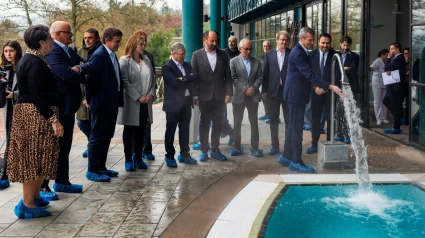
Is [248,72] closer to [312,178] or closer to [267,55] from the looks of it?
[267,55]

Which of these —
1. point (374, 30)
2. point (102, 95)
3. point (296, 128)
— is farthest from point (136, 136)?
point (374, 30)

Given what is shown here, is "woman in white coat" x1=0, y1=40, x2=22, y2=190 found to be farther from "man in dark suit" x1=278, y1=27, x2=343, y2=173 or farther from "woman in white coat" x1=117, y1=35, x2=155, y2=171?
"man in dark suit" x1=278, y1=27, x2=343, y2=173

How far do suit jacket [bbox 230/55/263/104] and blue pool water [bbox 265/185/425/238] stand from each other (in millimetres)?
2273

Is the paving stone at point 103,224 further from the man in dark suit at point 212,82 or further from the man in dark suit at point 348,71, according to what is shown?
the man in dark suit at point 348,71

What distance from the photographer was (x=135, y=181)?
6.63 meters

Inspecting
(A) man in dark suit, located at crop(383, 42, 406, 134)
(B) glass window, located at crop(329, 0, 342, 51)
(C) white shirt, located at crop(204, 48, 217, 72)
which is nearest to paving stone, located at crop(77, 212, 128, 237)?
(C) white shirt, located at crop(204, 48, 217, 72)

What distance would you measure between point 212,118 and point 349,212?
10.2 feet

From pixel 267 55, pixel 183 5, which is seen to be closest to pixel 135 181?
pixel 267 55

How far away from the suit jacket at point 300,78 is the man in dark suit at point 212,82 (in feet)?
3.37

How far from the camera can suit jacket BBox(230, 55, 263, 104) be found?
828cm

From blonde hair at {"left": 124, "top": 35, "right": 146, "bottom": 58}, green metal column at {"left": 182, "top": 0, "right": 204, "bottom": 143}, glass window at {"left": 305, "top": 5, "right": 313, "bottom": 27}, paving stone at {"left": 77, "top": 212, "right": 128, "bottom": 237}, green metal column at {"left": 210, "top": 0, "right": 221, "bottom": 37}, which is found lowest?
paving stone at {"left": 77, "top": 212, "right": 128, "bottom": 237}

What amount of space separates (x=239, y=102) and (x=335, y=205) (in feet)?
9.67

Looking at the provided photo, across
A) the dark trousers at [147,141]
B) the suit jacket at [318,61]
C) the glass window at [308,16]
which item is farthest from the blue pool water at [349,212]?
A: the glass window at [308,16]

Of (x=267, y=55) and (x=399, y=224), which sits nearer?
(x=399, y=224)
